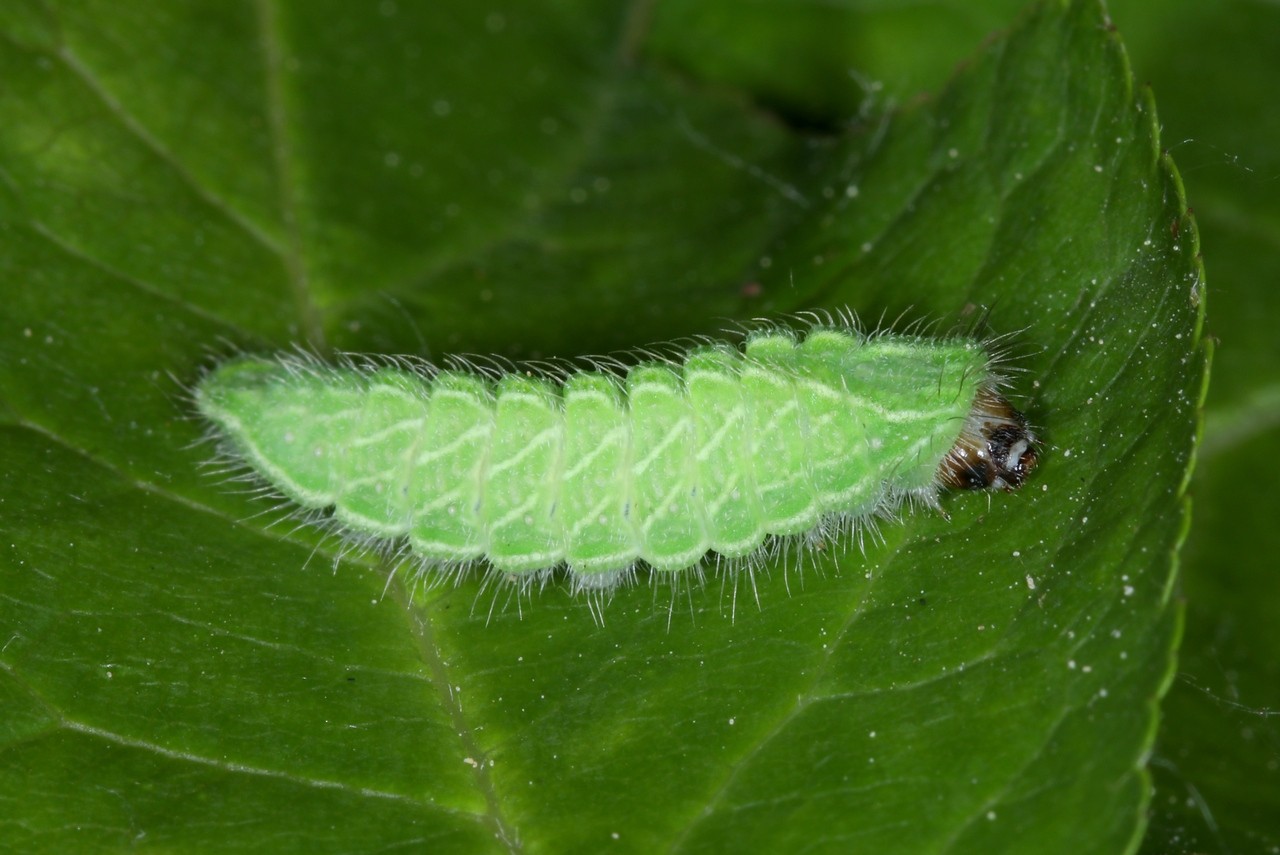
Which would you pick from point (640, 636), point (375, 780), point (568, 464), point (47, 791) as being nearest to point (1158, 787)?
point (640, 636)

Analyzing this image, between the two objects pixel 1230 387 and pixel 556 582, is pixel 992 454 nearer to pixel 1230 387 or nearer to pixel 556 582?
pixel 556 582

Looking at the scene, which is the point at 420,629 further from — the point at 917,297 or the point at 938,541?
the point at 917,297

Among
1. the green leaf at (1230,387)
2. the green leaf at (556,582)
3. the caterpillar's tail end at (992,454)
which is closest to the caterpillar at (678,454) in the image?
the caterpillar's tail end at (992,454)

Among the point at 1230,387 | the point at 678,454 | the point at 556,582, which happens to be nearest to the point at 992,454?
the point at 678,454

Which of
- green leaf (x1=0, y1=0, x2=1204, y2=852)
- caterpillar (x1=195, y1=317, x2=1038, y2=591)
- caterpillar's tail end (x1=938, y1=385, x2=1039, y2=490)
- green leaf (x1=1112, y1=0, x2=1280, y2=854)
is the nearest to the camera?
green leaf (x1=0, y1=0, x2=1204, y2=852)

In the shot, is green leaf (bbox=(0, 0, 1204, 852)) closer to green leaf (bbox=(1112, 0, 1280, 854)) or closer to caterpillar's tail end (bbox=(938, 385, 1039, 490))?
caterpillar's tail end (bbox=(938, 385, 1039, 490))

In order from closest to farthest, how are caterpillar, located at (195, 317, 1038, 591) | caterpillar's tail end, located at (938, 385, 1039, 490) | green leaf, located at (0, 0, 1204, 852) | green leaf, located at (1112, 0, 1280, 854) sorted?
green leaf, located at (0, 0, 1204, 852) → caterpillar's tail end, located at (938, 385, 1039, 490) → caterpillar, located at (195, 317, 1038, 591) → green leaf, located at (1112, 0, 1280, 854)

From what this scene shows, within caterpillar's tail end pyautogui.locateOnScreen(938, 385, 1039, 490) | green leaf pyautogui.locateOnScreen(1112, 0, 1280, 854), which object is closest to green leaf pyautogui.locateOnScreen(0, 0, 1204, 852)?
caterpillar's tail end pyautogui.locateOnScreen(938, 385, 1039, 490)
